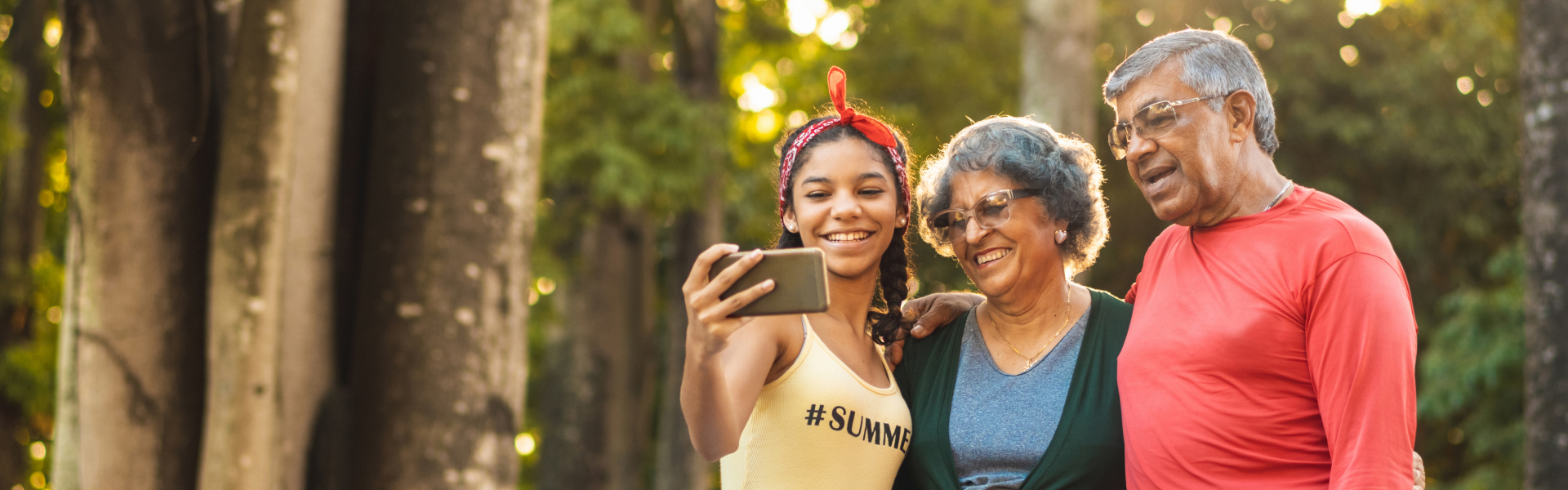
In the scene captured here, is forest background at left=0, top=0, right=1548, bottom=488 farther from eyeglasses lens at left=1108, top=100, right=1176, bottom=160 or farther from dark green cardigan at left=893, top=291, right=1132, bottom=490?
eyeglasses lens at left=1108, top=100, right=1176, bottom=160

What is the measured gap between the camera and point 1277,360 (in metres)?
2.39

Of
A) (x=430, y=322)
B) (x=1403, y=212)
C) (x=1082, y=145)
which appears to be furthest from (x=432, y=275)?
(x=1403, y=212)

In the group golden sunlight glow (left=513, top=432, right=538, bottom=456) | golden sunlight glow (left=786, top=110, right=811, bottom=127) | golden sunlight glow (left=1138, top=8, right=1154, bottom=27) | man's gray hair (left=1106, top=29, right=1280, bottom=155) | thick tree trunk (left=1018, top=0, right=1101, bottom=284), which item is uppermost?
golden sunlight glow (left=1138, top=8, right=1154, bottom=27)

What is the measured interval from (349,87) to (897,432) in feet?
5.89

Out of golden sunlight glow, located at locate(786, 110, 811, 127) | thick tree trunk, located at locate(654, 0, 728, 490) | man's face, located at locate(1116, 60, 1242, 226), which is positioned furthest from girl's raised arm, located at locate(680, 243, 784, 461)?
golden sunlight glow, located at locate(786, 110, 811, 127)

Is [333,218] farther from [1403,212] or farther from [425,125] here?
[1403,212]

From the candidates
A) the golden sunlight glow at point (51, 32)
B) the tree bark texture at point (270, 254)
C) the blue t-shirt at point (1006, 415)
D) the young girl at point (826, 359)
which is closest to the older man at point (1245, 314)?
the blue t-shirt at point (1006, 415)

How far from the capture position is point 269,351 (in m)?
2.99

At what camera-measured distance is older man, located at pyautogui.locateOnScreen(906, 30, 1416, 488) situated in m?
2.22

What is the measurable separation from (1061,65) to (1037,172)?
5577mm

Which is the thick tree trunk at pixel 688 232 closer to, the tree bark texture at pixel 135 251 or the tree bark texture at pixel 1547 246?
the tree bark texture at pixel 1547 246

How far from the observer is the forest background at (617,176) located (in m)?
3.09

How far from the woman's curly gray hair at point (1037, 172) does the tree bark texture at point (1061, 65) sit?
17.0 ft

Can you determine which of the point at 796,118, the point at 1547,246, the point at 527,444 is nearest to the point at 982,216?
the point at 1547,246
